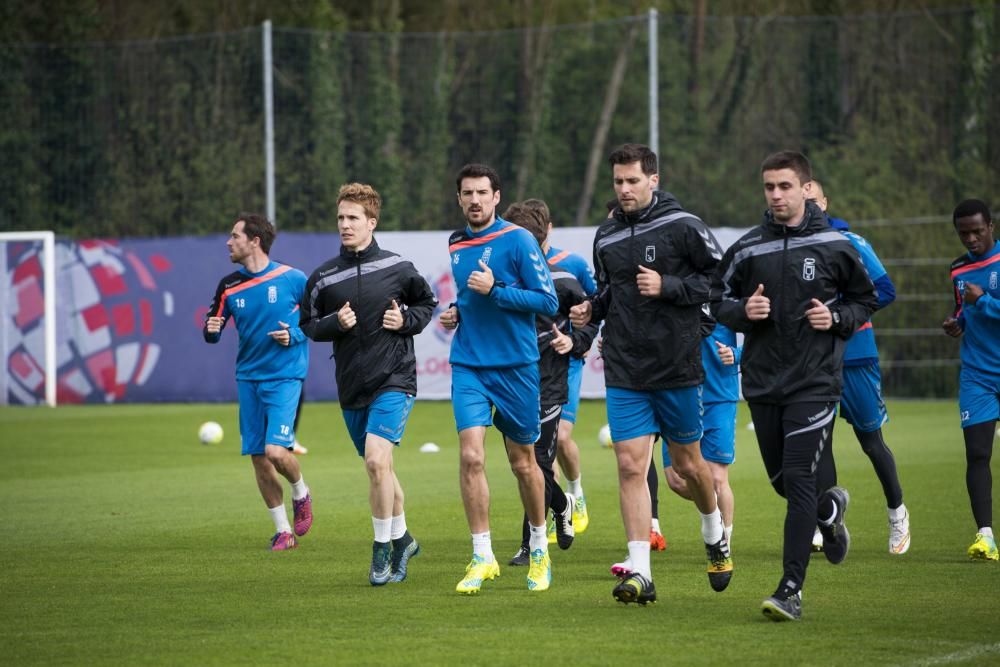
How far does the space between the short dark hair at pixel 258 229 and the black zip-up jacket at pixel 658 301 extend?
11.8ft

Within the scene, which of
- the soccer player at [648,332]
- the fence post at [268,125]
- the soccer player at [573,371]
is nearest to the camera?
the soccer player at [648,332]

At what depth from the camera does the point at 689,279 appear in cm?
838

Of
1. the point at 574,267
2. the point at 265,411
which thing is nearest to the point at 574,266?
the point at 574,267

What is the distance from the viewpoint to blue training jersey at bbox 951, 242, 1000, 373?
10188 millimetres

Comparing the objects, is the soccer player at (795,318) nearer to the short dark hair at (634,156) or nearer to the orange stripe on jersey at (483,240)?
the short dark hair at (634,156)

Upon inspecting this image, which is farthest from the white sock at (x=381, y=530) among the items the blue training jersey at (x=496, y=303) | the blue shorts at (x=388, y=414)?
the blue training jersey at (x=496, y=303)

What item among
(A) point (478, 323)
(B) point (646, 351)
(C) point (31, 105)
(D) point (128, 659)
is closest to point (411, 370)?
(A) point (478, 323)

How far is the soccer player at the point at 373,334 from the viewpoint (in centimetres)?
939

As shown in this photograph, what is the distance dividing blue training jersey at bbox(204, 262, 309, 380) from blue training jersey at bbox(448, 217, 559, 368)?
2533 millimetres

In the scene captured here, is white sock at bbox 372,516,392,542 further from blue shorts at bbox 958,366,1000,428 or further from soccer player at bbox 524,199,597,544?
blue shorts at bbox 958,366,1000,428

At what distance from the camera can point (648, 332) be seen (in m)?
8.44

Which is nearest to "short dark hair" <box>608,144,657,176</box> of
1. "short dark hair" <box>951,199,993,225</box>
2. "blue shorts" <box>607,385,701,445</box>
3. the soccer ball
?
"blue shorts" <box>607,385,701,445</box>

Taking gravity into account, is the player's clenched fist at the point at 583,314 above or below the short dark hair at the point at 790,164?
below

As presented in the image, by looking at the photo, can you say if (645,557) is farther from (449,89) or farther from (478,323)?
(449,89)
